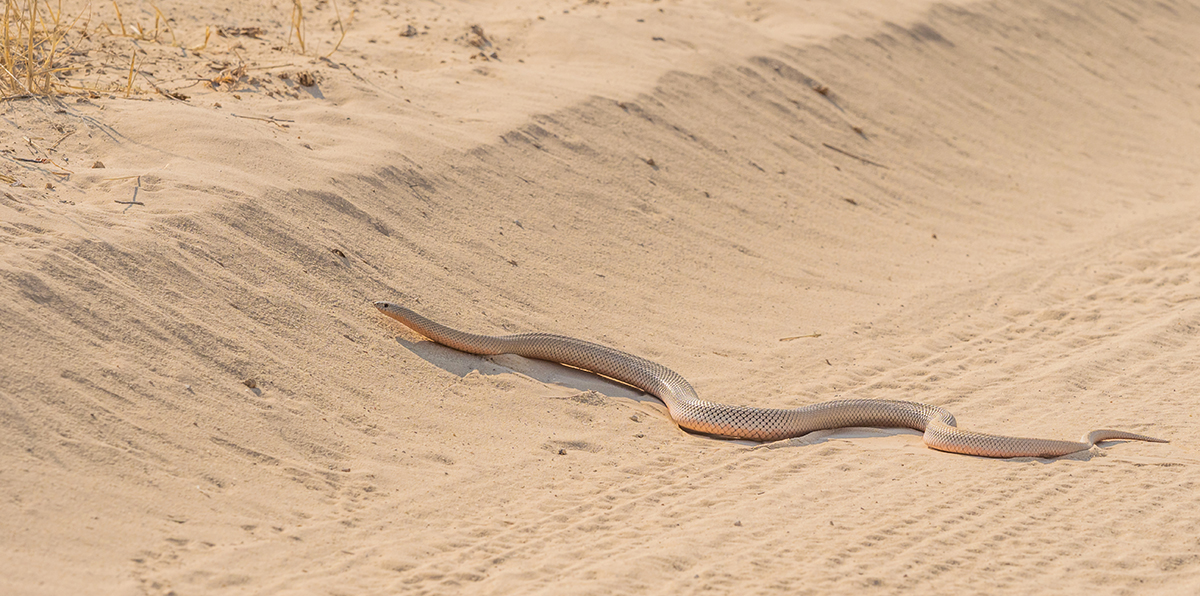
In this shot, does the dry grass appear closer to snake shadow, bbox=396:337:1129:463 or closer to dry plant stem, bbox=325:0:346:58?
dry plant stem, bbox=325:0:346:58

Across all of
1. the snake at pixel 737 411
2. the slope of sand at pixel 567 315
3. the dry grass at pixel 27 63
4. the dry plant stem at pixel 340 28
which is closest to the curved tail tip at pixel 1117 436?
the snake at pixel 737 411

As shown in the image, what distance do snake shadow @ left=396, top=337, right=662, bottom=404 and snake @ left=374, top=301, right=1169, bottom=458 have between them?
5 centimetres

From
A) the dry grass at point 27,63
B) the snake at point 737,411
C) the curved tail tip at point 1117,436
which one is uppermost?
the dry grass at point 27,63

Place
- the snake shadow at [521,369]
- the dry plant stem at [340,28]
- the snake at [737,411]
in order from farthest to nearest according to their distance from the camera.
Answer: the dry plant stem at [340,28] < the snake shadow at [521,369] < the snake at [737,411]

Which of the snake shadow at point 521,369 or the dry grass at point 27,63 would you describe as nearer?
the snake shadow at point 521,369

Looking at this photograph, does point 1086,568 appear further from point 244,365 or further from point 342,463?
point 244,365

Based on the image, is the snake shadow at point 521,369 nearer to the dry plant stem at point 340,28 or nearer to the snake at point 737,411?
the snake at point 737,411

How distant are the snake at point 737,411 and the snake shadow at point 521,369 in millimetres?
45

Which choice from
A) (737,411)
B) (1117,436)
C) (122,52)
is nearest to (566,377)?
(737,411)

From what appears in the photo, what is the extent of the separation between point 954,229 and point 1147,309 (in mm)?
2370

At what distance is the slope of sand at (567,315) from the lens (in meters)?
5.23

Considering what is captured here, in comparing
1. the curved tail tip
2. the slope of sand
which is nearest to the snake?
the curved tail tip

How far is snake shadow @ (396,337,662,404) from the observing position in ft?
23.4

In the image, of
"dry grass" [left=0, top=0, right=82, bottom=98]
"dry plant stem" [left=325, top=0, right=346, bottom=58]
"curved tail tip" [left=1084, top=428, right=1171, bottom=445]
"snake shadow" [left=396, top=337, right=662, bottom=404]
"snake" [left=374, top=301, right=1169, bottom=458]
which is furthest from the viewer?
"dry plant stem" [left=325, top=0, right=346, bottom=58]
